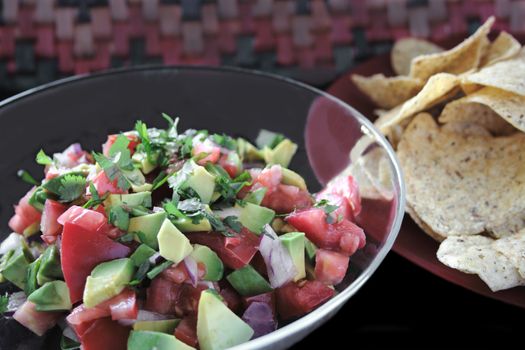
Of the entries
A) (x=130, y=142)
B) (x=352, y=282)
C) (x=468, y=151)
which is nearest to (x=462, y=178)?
(x=468, y=151)

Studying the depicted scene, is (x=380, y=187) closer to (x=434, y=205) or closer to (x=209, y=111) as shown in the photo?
(x=434, y=205)

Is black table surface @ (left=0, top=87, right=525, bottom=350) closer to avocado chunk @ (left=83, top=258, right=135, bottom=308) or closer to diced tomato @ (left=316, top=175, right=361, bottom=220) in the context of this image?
diced tomato @ (left=316, top=175, right=361, bottom=220)

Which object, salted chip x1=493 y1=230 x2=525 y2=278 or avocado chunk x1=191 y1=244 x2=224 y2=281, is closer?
avocado chunk x1=191 y1=244 x2=224 y2=281

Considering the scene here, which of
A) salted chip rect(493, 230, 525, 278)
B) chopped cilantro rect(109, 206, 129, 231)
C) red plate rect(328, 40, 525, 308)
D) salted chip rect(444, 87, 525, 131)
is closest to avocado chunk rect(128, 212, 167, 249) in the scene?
chopped cilantro rect(109, 206, 129, 231)

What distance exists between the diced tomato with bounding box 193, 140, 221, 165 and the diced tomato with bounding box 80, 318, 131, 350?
0.36 m

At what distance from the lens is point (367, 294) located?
1.51 metres

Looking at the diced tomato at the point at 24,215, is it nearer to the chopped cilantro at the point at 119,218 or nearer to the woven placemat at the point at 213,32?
the chopped cilantro at the point at 119,218

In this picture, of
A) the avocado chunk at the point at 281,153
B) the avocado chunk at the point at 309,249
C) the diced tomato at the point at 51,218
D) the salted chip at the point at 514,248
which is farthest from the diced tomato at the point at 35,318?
the salted chip at the point at 514,248

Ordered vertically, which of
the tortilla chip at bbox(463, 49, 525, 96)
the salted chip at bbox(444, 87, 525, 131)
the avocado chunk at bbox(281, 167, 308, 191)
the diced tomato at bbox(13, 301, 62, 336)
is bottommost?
the diced tomato at bbox(13, 301, 62, 336)

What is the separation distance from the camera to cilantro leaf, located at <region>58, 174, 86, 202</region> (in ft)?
4.27

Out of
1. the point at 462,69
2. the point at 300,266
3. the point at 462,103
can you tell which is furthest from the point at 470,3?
the point at 300,266

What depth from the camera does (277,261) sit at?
1.22m

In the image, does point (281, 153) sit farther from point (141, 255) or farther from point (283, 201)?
point (141, 255)

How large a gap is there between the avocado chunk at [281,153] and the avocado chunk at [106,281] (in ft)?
1.62
